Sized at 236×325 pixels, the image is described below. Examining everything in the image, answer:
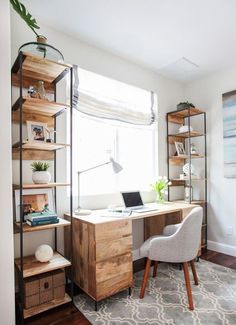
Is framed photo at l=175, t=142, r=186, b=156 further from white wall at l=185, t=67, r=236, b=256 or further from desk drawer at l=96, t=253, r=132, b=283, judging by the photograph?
desk drawer at l=96, t=253, r=132, b=283

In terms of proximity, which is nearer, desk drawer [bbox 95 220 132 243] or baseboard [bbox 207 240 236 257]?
desk drawer [bbox 95 220 132 243]

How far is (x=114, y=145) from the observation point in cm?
289

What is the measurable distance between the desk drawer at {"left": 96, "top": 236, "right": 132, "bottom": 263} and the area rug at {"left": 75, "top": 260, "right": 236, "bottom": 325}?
1.37 feet

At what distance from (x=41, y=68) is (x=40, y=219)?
1260 millimetres

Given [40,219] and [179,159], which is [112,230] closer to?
[40,219]

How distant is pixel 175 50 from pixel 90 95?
1147 millimetres

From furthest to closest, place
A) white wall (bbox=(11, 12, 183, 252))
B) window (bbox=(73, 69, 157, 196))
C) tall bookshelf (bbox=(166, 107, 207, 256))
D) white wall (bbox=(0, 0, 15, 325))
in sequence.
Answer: tall bookshelf (bbox=(166, 107, 207, 256)) → window (bbox=(73, 69, 157, 196)) → white wall (bbox=(11, 12, 183, 252)) → white wall (bbox=(0, 0, 15, 325))

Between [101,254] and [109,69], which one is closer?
[101,254]

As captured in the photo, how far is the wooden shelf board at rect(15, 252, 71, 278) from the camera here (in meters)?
1.72

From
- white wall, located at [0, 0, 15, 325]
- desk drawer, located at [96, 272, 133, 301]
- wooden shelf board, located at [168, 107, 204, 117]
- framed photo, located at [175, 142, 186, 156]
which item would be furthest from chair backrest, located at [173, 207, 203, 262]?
wooden shelf board, located at [168, 107, 204, 117]

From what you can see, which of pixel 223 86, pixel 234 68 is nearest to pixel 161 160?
pixel 223 86

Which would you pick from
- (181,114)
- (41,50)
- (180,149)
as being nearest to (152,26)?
(41,50)

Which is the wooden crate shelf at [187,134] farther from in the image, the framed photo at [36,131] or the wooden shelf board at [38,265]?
the wooden shelf board at [38,265]

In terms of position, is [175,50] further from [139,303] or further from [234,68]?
[139,303]
